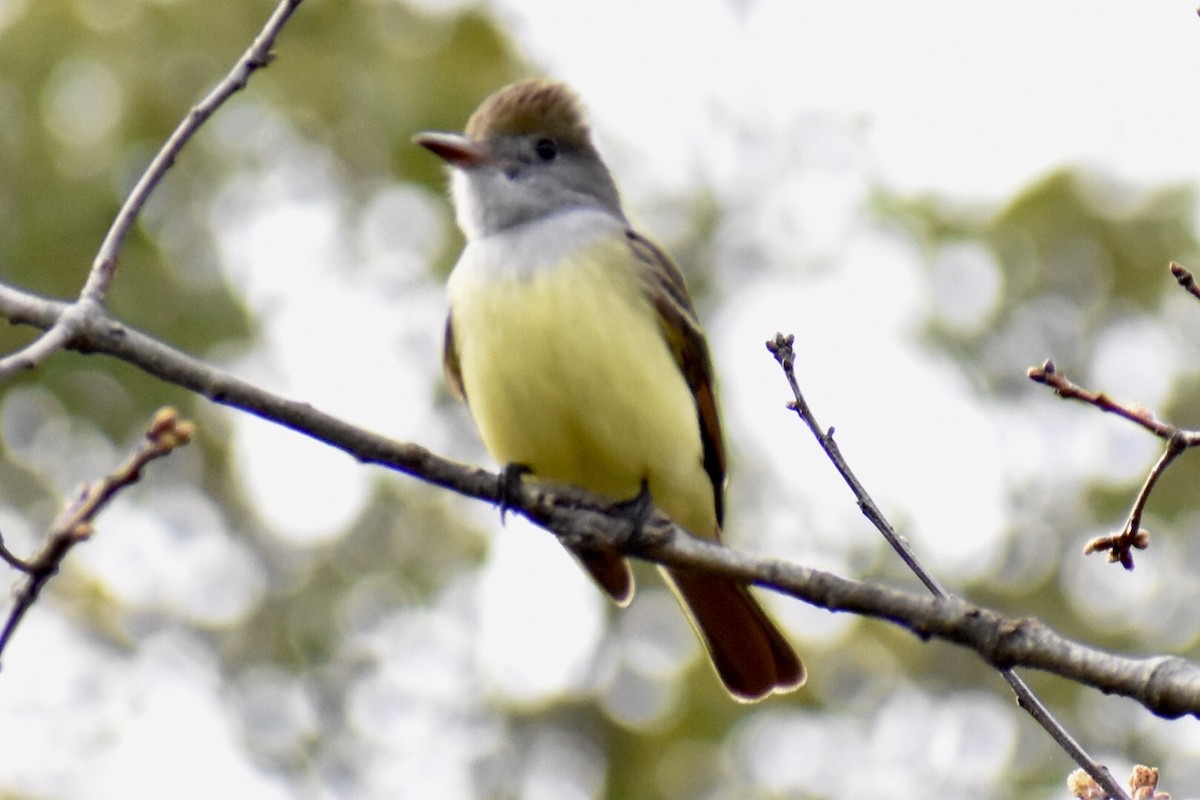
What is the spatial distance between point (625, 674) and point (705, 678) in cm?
61

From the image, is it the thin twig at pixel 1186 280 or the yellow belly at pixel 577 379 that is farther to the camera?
the yellow belly at pixel 577 379

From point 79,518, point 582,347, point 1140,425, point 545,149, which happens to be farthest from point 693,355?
point 79,518

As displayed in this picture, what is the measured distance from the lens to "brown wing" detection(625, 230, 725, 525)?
476 cm

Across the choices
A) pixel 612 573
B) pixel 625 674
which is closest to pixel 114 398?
pixel 625 674

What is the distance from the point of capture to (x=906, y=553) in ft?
9.58

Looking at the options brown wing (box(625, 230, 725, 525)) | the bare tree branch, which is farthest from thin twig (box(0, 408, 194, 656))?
brown wing (box(625, 230, 725, 525))

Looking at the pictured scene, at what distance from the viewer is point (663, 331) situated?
4719 millimetres

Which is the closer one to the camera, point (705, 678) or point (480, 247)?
point (480, 247)

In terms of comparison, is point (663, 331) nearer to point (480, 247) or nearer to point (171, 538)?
point (480, 247)

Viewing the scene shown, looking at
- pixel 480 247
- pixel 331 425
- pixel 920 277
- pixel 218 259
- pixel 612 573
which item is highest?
pixel 920 277

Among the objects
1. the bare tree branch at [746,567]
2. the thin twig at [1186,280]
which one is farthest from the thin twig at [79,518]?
the thin twig at [1186,280]

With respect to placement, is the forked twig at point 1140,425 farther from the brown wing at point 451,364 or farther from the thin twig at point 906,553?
the brown wing at point 451,364

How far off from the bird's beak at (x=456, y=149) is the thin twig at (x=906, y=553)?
1.98 m

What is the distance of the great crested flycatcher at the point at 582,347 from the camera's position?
427cm
